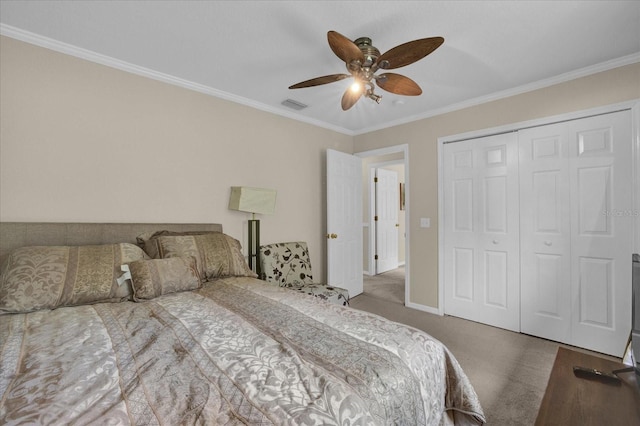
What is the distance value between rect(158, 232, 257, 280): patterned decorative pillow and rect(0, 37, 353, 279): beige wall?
53 cm

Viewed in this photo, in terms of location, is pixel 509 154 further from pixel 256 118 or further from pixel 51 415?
pixel 51 415

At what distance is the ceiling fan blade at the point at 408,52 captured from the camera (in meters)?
1.61

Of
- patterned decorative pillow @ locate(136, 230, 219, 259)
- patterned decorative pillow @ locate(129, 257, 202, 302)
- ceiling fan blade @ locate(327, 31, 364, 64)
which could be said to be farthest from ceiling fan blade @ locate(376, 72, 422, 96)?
patterned decorative pillow @ locate(136, 230, 219, 259)

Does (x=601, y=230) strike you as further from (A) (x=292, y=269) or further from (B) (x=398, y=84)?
(A) (x=292, y=269)

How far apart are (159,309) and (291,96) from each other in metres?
2.47

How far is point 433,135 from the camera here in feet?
11.7

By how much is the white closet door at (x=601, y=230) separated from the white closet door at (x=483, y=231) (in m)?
0.48

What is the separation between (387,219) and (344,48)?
4697mm

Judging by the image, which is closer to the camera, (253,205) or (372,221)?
(253,205)

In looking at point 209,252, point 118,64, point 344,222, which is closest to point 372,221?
point 344,222

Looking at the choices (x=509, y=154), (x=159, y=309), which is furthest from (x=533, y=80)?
(x=159, y=309)

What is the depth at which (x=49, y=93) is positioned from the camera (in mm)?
2125

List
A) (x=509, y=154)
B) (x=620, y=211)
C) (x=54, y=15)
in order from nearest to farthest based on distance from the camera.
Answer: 1. (x=54, y=15)
2. (x=620, y=211)
3. (x=509, y=154)

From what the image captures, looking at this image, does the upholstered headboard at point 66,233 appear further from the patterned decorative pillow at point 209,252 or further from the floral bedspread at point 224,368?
the floral bedspread at point 224,368
